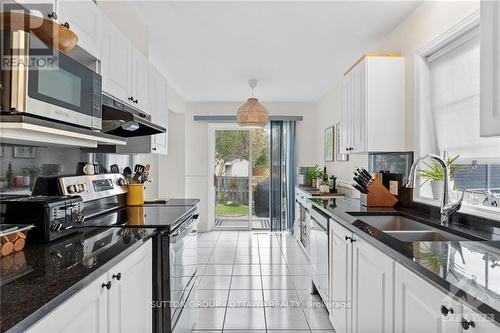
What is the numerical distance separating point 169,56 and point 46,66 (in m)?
2.62

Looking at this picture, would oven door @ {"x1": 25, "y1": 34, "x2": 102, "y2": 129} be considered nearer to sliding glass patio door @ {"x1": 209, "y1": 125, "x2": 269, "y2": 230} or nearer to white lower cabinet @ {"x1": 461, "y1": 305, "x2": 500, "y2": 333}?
white lower cabinet @ {"x1": 461, "y1": 305, "x2": 500, "y2": 333}

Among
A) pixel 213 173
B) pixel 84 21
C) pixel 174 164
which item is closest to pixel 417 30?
pixel 84 21

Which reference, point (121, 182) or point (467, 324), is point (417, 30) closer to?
point (467, 324)

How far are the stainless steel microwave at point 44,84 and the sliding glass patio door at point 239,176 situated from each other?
487 centimetres

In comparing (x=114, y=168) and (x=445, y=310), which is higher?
(x=114, y=168)

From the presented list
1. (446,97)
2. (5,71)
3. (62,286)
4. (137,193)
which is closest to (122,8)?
(137,193)

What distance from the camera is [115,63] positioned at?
6.81 ft

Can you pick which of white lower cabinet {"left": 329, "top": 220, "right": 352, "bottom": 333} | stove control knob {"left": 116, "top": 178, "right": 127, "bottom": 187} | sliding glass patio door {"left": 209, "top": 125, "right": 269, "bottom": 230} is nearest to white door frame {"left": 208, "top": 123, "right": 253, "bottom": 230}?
sliding glass patio door {"left": 209, "top": 125, "right": 269, "bottom": 230}

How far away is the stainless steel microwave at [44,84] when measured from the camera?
1080 mm

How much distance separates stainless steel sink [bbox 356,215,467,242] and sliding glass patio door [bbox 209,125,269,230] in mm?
4191

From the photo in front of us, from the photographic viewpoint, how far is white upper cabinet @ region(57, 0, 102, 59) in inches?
60.0

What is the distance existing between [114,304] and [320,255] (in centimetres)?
Answer: 198

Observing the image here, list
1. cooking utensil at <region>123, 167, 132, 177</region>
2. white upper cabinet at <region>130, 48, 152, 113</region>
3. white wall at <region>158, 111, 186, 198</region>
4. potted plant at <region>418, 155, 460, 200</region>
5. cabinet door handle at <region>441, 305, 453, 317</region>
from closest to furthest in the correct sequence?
1. cabinet door handle at <region>441, 305, 453, 317</region>
2. potted plant at <region>418, 155, 460, 200</region>
3. white upper cabinet at <region>130, 48, 152, 113</region>
4. cooking utensil at <region>123, 167, 132, 177</region>
5. white wall at <region>158, 111, 186, 198</region>

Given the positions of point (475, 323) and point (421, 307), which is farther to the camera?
point (421, 307)
